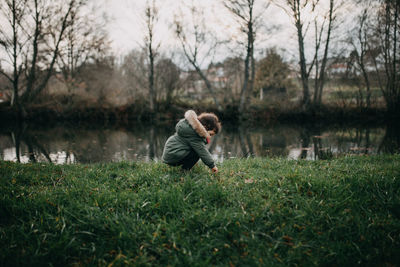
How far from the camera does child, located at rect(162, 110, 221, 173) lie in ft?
12.9

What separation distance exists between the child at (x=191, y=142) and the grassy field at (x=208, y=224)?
0.63 metres

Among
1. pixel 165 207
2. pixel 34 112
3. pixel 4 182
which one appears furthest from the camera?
pixel 34 112

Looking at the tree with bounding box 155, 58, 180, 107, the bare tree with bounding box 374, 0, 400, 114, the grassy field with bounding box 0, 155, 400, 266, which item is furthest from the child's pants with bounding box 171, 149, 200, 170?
the bare tree with bounding box 374, 0, 400, 114

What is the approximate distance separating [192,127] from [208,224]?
1809mm

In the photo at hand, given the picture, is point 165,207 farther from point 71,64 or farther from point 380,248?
point 71,64

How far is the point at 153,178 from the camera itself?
3.87 meters

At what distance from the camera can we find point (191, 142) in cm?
398

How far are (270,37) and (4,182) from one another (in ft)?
66.2

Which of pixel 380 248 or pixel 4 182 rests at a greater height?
pixel 4 182

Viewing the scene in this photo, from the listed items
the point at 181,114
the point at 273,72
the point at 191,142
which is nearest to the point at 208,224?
the point at 191,142

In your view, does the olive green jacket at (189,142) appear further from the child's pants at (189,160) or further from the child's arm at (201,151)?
the child's pants at (189,160)

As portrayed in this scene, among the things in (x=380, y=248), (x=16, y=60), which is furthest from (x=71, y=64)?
(x=380, y=248)

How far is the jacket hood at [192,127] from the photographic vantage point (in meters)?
3.87

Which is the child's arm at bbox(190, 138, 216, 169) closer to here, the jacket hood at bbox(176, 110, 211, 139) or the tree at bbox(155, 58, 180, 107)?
the jacket hood at bbox(176, 110, 211, 139)
